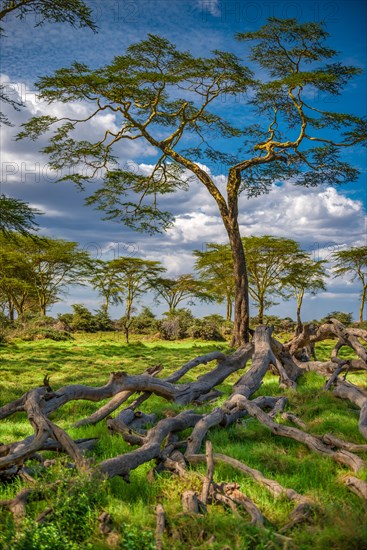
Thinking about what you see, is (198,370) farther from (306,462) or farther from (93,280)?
(93,280)

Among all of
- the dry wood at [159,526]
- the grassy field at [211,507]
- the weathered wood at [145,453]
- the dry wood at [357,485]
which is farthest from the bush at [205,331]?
the dry wood at [159,526]

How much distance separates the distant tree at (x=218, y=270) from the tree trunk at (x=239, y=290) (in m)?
18.6

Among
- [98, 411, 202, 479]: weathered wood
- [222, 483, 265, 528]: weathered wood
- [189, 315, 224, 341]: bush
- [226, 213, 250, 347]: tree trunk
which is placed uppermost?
[226, 213, 250, 347]: tree trunk

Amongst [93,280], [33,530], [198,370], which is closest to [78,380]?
[198,370]

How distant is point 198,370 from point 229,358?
4199 millimetres

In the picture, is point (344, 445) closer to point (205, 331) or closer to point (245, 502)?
point (245, 502)

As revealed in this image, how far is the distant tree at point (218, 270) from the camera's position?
37656 millimetres

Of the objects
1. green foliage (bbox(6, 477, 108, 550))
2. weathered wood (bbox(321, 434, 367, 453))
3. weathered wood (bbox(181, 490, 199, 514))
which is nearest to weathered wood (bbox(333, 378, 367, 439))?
weathered wood (bbox(321, 434, 367, 453))

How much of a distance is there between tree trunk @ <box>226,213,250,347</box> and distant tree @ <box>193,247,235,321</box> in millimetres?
18579

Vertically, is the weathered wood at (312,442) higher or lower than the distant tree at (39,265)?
lower

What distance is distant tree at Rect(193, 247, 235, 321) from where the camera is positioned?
37.7m

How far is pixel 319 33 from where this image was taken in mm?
19859

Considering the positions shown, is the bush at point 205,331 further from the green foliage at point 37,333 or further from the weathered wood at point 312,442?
the weathered wood at point 312,442

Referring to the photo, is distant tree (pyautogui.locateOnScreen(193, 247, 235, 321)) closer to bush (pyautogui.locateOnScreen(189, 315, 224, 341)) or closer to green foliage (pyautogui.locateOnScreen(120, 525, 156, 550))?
bush (pyautogui.locateOnScreen(189, 315, 224, 341))
